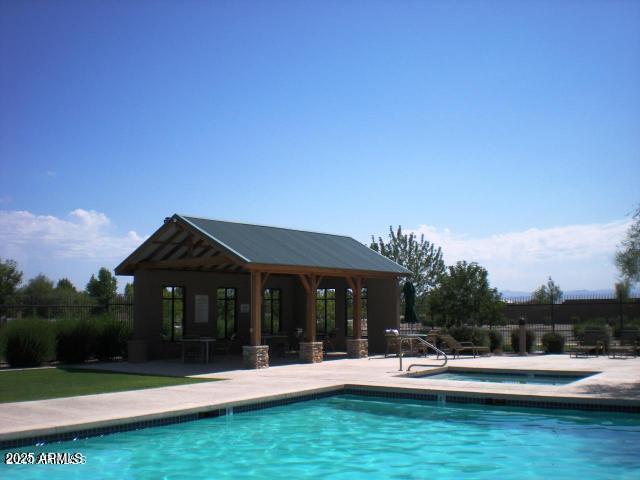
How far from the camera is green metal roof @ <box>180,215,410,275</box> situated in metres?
17.7

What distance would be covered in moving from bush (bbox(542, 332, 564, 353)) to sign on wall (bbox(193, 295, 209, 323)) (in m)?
12.1

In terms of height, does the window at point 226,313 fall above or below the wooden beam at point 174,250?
below

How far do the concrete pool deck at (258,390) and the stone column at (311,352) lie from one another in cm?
82

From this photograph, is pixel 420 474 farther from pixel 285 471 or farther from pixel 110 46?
pixel 110 46

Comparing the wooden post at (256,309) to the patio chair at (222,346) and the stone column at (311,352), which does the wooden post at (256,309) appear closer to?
the stone column at (311,352)

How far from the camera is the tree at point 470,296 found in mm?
25609

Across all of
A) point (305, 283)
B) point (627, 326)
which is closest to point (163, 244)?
point (305, 283)

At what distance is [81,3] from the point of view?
1375 centimetres

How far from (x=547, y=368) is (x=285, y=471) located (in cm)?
1038

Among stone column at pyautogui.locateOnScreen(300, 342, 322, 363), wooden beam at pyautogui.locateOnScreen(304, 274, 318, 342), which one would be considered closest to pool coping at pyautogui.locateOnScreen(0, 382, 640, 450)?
stone column at pyautogui.locateOnScreen(300, 342, 322, 363)

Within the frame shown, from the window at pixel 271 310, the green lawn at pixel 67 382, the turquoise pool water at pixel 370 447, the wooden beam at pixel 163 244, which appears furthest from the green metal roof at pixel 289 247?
the turquoise pool water at pixel 370 447

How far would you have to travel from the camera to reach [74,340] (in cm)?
1930

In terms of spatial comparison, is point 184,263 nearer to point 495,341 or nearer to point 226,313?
point 226,313

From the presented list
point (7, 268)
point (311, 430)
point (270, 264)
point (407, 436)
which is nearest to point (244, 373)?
point (270, 264)
